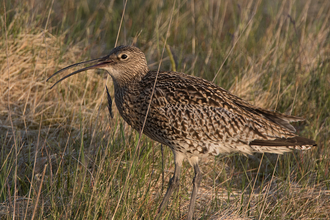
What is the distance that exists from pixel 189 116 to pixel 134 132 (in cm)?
96

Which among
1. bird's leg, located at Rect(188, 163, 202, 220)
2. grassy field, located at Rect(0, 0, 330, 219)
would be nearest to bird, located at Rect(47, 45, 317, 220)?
bird's leg, located at Rect(188, 163, 202, 220)

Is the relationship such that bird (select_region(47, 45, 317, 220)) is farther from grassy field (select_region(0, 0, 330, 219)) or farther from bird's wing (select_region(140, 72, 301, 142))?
grassy field (select_region(0, 0, 330, 219))

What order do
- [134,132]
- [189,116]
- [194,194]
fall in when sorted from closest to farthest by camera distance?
[189,116] → [194,194] → [134,132]

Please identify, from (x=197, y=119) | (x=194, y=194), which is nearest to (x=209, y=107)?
(x=197, y=119)

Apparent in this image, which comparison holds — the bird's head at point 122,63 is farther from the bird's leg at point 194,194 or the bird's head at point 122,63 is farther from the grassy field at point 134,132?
the bird's leg at point 194,194

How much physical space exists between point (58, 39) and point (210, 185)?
2.73 meters

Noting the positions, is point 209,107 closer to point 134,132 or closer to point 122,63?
point 122,63

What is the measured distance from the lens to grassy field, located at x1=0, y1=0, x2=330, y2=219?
3605 mm

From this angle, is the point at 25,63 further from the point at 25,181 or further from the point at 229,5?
the point at 229,5

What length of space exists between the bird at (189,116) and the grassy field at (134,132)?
0.27m

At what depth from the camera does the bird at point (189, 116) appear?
389 cm

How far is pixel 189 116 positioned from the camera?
154 inches

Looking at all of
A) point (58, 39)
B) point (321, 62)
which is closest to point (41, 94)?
point (58, 39)

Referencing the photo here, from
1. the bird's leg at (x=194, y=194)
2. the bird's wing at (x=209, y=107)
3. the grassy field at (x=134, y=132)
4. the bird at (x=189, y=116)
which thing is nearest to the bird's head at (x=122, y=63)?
the bird at (x=189, y=116)
